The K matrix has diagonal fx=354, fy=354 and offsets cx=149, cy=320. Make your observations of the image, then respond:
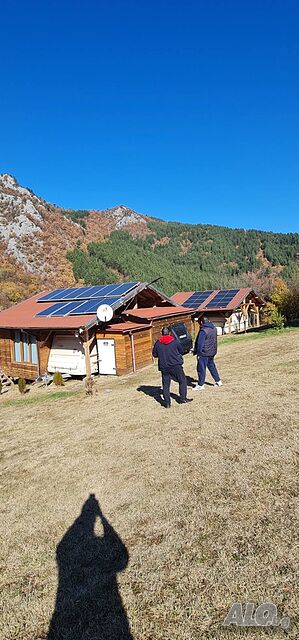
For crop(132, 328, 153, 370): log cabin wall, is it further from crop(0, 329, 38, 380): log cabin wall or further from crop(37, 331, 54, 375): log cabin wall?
crop(0, 329, 38, 380): log cabin wall

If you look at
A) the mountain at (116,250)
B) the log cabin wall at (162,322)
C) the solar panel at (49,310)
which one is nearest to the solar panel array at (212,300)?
the log cabin wall at (162,322)

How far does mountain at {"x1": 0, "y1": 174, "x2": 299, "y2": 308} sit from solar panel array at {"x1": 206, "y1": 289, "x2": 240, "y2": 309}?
24777 millimetres

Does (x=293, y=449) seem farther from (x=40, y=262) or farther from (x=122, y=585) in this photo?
(x=40, y=262)

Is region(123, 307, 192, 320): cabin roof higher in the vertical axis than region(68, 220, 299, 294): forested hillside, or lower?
lower

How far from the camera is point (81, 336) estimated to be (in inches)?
635

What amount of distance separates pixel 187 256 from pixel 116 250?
28.5 m

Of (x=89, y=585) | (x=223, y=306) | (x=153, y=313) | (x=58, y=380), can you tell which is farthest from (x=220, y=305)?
(x=89, y=585)

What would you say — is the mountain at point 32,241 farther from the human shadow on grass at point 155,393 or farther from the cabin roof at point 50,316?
the human shadow on grass at point 155,393

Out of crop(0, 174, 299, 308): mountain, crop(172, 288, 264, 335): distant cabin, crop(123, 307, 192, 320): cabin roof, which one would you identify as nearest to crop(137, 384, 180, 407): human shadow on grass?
crop(123, 307, 192, 320): cabin roof

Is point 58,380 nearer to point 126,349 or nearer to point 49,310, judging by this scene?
point 126,349

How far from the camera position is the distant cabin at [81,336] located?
16.4 m

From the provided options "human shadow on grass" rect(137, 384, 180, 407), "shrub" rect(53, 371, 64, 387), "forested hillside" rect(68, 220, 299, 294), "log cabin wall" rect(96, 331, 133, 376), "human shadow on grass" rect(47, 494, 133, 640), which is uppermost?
"forested hillside" rect(68, 220, 299, 294)

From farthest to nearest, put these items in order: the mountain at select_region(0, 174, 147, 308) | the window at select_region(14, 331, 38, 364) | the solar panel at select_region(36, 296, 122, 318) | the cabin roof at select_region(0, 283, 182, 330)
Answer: the mountain at select_region(0, 174, 147, 308) → the window at select_region(14, 331, 38, 364) → the solar panel at select_region(36, 296, 122, 318) → the cabin roof at select_region(0, 283, 182, 330)

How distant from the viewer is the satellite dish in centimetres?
1542
